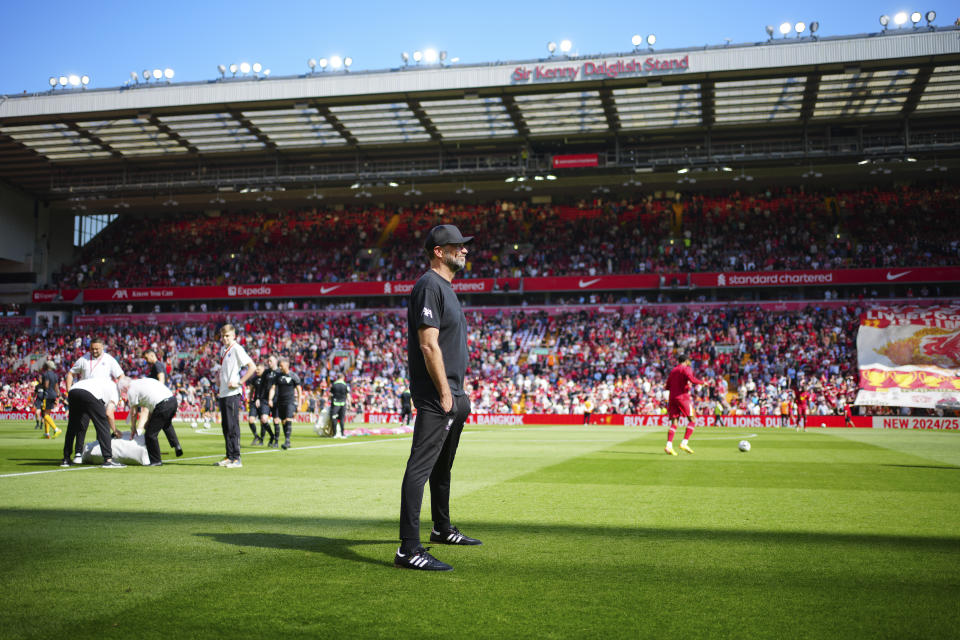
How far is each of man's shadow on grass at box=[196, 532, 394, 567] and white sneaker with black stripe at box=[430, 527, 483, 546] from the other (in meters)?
0.38

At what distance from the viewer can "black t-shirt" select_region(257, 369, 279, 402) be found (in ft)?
64.5

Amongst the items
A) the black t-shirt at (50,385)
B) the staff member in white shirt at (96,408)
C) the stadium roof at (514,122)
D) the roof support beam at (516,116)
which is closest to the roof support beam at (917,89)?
the stadium roof at (514,122)

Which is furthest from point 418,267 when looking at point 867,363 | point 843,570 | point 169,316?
point 843,570

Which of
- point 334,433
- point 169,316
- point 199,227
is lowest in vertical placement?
point 334,433

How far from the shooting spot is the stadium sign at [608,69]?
131ft

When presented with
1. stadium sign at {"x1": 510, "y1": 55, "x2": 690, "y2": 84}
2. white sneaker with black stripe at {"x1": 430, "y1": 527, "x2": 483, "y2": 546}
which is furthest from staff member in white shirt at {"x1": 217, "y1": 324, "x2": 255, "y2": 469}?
stadium sign at {"x1": 510, "y1": 55, "x2": 690, "y2": 84}

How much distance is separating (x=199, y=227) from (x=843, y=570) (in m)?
61.3

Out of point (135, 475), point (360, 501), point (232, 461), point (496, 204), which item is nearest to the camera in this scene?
point (360, 501)

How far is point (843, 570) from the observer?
534cm

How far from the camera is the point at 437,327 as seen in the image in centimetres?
559

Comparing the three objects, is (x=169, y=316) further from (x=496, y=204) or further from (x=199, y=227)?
(x=496, y=204)

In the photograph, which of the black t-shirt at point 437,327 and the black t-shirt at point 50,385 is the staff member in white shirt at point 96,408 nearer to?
the black t-shirt at point 437,327

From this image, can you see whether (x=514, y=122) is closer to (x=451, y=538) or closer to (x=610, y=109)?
(x=610, y=109)

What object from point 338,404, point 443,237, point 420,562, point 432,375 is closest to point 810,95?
point 338,404
